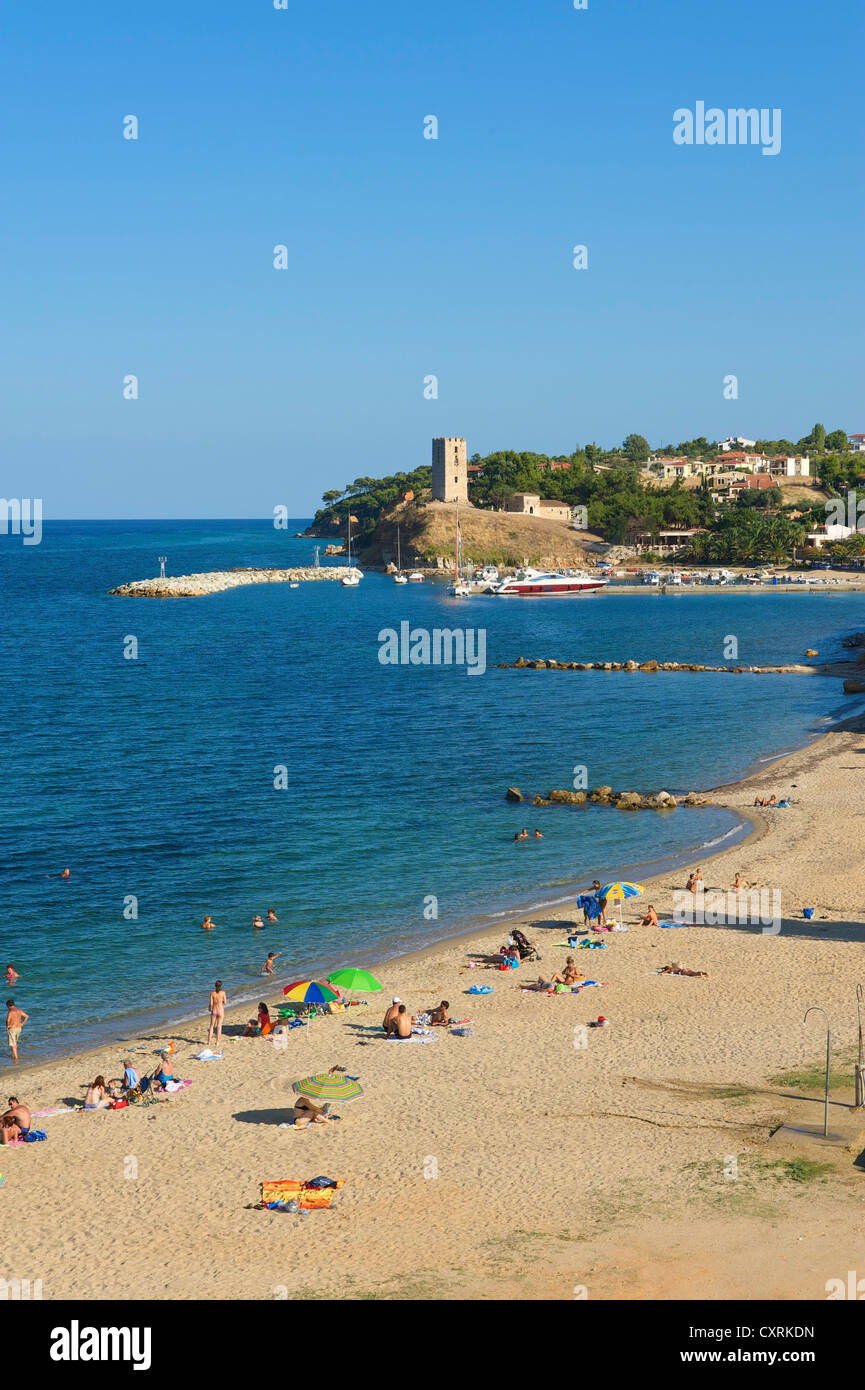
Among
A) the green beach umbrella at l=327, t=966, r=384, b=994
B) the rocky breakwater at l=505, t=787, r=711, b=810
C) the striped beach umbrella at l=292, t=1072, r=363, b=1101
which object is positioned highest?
the rocky breakwater at l=505, t=787, r=711, b=810

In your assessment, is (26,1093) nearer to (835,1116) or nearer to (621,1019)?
(621,1019)

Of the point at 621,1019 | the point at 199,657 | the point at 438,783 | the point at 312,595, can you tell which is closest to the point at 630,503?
the point at 312,595

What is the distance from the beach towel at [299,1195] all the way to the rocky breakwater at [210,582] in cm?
15064

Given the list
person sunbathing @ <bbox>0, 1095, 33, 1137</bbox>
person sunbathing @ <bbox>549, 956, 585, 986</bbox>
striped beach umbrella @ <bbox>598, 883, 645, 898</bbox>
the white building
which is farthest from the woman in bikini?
the white building

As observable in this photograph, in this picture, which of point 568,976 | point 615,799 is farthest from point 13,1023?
point 615,799

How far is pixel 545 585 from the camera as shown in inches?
6250

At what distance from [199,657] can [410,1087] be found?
79.7 m

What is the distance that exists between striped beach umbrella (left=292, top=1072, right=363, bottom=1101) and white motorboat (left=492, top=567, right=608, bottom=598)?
138 metres

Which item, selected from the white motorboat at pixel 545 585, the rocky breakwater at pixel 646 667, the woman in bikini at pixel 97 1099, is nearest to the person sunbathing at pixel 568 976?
the woman in bikini at pixel 97 1099

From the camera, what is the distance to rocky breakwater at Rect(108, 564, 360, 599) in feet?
544

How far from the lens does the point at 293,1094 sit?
23.4 meters

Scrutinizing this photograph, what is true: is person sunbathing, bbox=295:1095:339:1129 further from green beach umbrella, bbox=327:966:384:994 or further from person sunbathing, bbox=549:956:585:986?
person sunbathing, bbox=549:956:585:986

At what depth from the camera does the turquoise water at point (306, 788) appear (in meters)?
32.7

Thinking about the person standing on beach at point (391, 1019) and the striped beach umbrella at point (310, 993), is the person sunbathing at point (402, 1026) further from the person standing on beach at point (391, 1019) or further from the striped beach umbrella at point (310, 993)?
the striped beach umbrella at point (310, 993)
